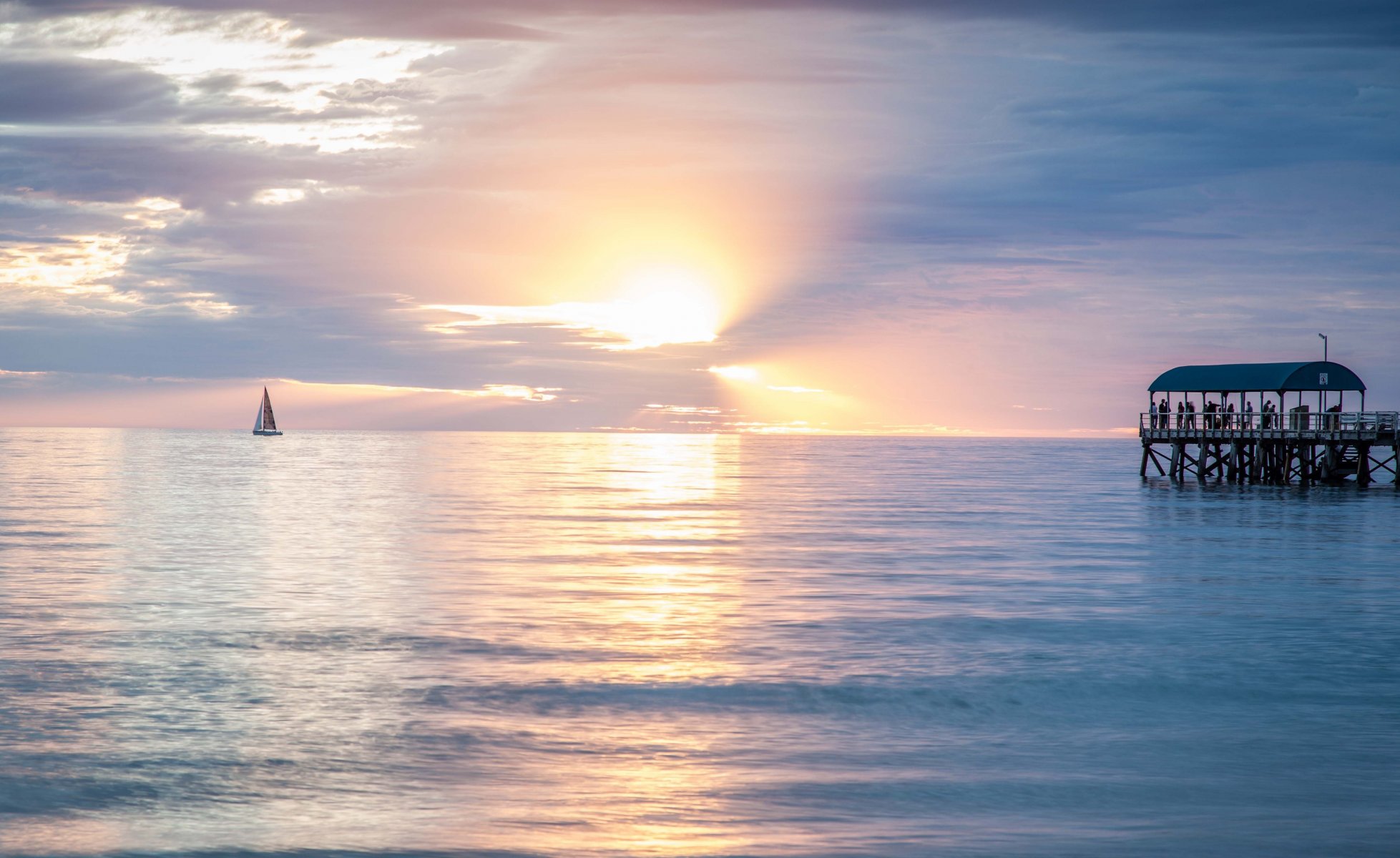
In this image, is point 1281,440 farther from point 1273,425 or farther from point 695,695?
point 695,695

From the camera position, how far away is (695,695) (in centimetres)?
1852

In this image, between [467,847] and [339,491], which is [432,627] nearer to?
[467,847]

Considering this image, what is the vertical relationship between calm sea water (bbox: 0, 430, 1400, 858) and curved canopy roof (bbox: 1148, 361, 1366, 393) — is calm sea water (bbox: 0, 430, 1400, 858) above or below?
below

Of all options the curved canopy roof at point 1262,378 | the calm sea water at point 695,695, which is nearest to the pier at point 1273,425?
the curved canopy roof at point 1262,378

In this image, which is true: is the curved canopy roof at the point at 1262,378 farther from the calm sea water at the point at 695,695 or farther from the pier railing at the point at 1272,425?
the calm sea water at the point at 695,695

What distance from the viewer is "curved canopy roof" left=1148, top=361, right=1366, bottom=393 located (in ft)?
226

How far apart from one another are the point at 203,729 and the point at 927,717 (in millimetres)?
9923

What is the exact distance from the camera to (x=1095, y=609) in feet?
91.9

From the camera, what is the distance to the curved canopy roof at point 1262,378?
2707 inches

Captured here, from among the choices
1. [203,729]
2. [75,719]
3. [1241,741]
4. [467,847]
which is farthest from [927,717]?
[75,719]

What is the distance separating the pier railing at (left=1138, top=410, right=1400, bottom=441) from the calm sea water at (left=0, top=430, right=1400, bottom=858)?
25.6 m

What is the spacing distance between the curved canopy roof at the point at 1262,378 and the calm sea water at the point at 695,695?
2704cm

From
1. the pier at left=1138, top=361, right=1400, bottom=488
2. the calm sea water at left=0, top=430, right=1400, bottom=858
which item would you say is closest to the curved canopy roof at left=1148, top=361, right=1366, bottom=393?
the pier at left=1138, top=361, right=1400, bottom=488

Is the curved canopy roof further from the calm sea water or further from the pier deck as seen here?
the calm sea water
